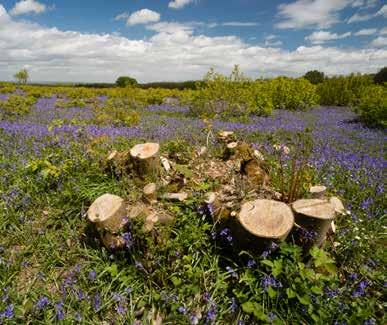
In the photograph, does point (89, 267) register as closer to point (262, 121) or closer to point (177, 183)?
point (177, 183)

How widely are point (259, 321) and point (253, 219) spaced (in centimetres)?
82

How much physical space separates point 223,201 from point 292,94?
47.6 feet

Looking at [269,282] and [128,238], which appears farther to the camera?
[128,238]

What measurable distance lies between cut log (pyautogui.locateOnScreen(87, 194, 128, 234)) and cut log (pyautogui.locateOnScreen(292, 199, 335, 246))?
165 cm

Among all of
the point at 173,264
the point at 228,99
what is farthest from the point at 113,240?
the point at 228,99

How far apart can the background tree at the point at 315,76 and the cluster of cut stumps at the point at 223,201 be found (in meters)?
31.8

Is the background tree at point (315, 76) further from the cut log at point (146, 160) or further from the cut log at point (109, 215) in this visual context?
the cut log at point (109, 215)

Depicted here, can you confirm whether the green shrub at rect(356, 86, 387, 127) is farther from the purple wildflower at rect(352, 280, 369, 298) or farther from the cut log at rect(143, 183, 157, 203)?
the cut log at rect(143, 183, 157, 203)

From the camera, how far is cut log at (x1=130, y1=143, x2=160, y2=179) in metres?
3.50

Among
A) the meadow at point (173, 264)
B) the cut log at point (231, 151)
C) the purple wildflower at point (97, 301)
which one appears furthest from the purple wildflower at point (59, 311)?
the cut log at point (231, 151)

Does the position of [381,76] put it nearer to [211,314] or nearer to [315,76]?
[315,76]

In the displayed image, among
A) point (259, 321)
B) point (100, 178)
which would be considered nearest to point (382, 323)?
point (259, 321)

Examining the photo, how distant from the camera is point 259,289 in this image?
2.31 metres

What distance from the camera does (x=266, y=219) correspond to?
243 cm
